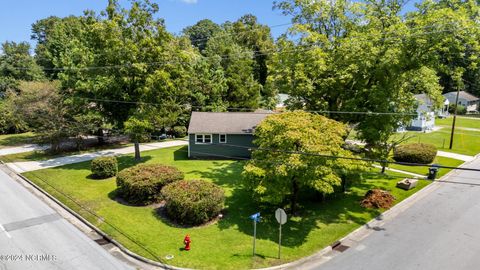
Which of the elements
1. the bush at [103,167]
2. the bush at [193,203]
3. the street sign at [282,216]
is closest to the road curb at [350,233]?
the street sign at [282,216]

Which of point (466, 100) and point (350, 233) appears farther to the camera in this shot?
point (466, 100)

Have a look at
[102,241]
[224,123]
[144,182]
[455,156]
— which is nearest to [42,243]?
[102,241]

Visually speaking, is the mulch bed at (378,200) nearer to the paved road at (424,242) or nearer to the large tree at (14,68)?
the paved road at (424,242)

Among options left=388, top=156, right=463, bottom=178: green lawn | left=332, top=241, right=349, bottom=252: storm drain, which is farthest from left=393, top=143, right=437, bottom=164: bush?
left=332, top=241, right=349, bottom=252: storm drain

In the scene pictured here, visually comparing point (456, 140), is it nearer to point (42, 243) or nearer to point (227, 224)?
point (227, 224)

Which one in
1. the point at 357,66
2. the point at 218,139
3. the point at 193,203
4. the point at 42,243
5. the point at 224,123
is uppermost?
the point at 357,66

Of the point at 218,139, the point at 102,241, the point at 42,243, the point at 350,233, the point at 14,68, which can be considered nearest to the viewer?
the point at 42,243
